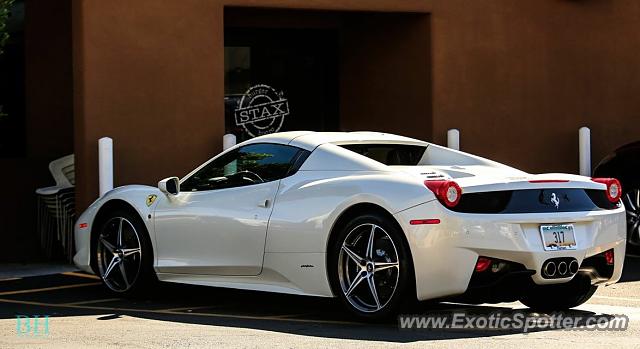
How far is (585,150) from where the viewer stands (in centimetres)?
1516

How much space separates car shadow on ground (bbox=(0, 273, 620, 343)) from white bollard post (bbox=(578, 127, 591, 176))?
5.76 metres

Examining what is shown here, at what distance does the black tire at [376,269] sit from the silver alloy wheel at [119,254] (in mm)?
2242

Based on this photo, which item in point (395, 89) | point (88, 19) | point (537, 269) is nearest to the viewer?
point (537, 269)

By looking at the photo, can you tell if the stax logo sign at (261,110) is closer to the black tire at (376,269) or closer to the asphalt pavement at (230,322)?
the asphalt pavement at (230,322)

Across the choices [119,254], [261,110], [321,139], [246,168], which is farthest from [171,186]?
[261,110]

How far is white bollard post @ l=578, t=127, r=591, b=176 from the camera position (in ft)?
49.7

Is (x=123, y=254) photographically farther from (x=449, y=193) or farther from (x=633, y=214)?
(x=633, y=214)

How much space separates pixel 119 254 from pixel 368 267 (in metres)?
2.74

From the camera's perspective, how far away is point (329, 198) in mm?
8883

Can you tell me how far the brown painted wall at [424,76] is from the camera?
43.3 feet

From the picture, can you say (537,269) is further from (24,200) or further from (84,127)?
(24,200)

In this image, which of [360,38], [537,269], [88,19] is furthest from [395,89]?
[537,269]

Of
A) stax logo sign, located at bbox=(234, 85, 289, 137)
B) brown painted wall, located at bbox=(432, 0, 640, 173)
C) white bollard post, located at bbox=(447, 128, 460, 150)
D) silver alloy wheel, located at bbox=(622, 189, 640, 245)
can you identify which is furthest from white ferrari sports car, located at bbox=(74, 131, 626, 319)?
stax logo sign, located at bbox=(234, 85, 289, 137)

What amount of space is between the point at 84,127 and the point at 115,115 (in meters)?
0.34
